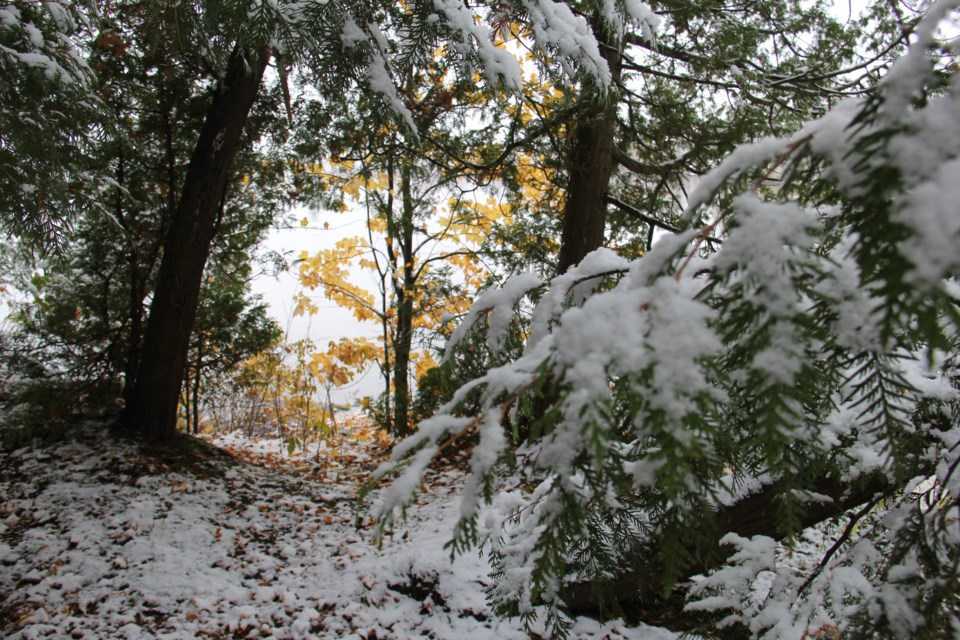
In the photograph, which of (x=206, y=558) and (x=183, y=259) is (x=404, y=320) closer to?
(x=183, y=259)

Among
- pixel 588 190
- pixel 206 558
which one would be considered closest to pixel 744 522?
pixel 588 190

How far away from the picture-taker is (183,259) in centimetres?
409

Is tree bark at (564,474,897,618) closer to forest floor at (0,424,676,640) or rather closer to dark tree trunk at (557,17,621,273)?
forest floor at (0,424,676,640)

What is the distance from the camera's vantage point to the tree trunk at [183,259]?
4.07 metres

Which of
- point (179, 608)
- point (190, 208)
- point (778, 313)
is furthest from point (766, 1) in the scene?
point (179, 608)

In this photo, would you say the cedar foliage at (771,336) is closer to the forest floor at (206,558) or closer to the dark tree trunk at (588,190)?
the forest floor at (206,558)

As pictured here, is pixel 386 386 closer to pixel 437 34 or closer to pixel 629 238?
pixel 629 238

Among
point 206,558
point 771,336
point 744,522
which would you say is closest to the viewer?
point 771,336

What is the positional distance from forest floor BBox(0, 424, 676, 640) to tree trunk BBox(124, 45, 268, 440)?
1.30 ft

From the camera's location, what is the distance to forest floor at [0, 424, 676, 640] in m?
2.29

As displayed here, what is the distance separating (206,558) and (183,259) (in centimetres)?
241

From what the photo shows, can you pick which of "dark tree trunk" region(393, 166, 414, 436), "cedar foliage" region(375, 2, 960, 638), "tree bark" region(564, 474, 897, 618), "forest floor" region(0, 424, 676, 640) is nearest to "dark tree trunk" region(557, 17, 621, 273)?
"tree bark" region(564, 474, 897, 618)

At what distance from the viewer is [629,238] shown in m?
4.89

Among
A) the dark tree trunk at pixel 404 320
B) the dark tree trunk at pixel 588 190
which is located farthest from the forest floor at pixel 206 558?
the dark tree trunk at pixel 588 190
